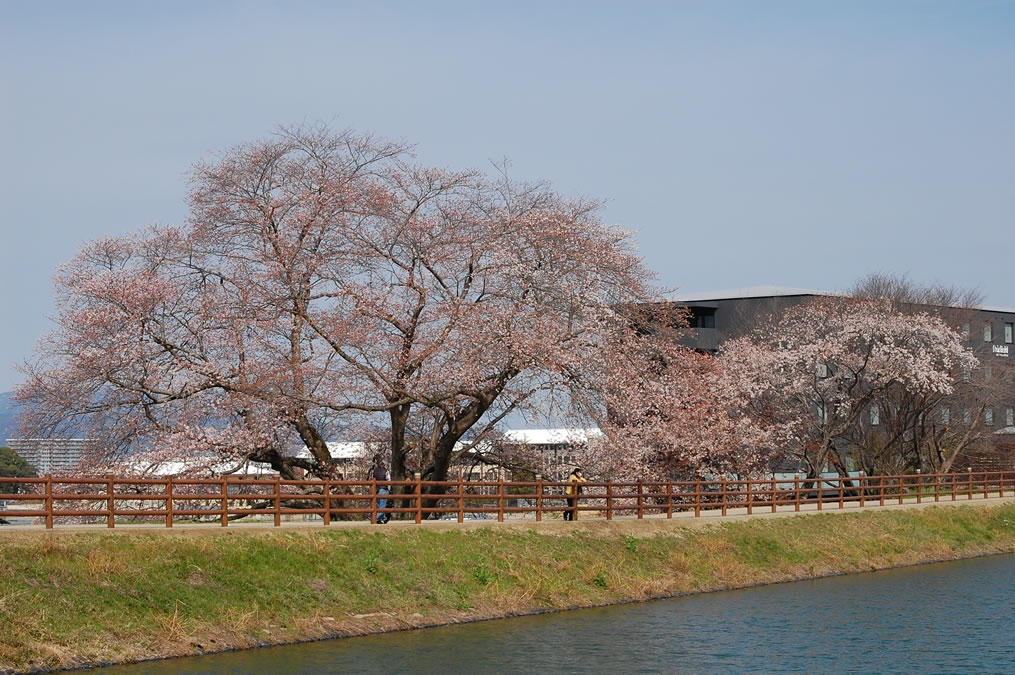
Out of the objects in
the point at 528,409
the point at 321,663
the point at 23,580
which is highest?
the point at 528,409

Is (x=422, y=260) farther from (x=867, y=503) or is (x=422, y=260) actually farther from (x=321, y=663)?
(x=867, y=503)

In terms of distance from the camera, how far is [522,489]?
47.9 meters

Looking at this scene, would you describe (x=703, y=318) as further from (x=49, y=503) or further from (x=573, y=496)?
(x=49, y=503)

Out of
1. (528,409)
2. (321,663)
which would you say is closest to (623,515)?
(528,409)

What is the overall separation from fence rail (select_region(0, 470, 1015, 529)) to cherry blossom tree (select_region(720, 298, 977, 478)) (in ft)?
12.6

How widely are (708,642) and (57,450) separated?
908 inches

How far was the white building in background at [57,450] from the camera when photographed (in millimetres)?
38406

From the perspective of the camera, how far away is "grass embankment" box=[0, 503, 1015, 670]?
22484mm

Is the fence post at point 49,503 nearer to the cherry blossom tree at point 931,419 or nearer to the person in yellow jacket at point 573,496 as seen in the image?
the person in yellow jacket at point 573,496

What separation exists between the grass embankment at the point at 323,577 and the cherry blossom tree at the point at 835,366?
1694 centimetres

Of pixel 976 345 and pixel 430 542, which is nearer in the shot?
pixel 430 542

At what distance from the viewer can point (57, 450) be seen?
39.2 metres

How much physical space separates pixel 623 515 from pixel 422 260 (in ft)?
37.2

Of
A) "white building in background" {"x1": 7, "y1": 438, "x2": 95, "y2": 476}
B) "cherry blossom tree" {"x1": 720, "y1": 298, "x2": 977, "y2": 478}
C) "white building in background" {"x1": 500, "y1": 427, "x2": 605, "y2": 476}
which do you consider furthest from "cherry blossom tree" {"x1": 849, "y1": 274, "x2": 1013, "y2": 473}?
"white building in background" {"x1": 7, "y1": 438, "x2": 95, "y2": 476}
